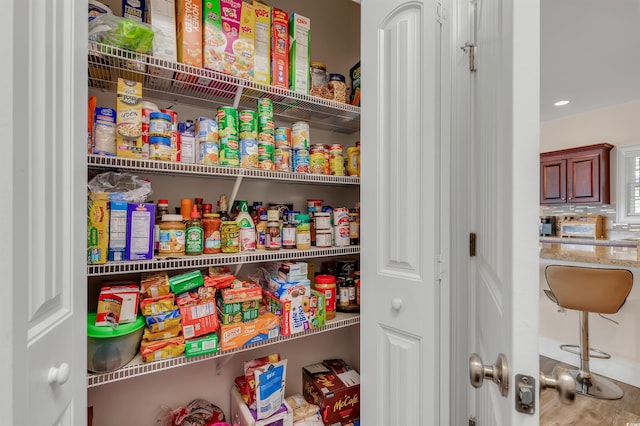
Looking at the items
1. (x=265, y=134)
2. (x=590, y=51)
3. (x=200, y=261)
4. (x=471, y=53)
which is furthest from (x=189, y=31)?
(x=590, y=51)

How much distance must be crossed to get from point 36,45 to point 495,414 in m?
1.14

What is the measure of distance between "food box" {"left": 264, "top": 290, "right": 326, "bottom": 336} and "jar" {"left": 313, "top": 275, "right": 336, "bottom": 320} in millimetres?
45

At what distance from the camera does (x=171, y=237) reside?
42.5 inches

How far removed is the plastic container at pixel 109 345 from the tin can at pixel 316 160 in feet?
3.03

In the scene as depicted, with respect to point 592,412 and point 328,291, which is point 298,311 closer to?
point 328,291

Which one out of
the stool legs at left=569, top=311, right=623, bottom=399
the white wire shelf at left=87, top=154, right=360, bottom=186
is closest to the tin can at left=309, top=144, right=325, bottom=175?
the white wire shelf at left=87, top=154, right=360, bottom=186

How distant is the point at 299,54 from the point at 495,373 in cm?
137

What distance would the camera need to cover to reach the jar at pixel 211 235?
45.9 inches

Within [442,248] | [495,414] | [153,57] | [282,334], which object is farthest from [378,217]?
[153,57]

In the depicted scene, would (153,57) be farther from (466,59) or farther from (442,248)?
(442,248)

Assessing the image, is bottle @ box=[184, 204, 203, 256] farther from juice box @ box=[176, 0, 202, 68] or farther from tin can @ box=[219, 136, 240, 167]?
juice box @ box=[176, 0, 202, 68]

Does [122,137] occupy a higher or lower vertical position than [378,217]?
higher

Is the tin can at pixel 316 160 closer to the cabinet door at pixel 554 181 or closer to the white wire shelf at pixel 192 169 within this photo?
the white wire shelf at pixel 192 169

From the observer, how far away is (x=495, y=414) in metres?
0.65
